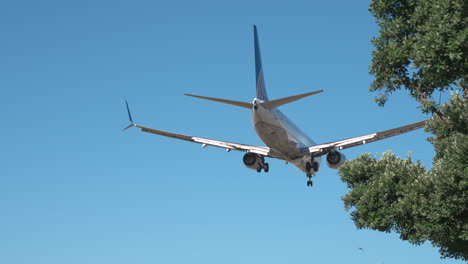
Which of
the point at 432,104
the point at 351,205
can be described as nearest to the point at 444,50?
the point at 432,104

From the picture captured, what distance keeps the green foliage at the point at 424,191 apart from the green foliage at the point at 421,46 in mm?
3186

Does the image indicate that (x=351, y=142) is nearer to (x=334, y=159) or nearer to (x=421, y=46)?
(x=334, y=159)

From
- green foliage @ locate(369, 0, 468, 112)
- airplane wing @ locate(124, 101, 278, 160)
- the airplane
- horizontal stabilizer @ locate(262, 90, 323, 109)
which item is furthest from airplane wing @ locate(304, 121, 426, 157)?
green foliage @ locate(369, 0, 468, 112)

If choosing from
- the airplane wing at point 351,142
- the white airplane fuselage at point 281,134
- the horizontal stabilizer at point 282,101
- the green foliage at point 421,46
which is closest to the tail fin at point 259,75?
the white airplane fuselage at point 281,134

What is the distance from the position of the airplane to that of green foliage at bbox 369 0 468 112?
18.3 meters

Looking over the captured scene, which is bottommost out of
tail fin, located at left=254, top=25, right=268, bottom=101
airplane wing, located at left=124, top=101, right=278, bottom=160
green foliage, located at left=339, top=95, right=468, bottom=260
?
green foliage, located at left=339, top=95, right=468, bottom=260

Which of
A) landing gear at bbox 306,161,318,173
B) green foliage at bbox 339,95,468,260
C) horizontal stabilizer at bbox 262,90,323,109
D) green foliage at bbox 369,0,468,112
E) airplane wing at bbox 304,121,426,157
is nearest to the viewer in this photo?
green foliage at bbox 369,0,468,112

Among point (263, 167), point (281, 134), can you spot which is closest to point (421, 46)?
point (281, 134)

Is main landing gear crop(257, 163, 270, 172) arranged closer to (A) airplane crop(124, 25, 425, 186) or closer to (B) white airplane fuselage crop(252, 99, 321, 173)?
(A) airplane crop(124, 25, 425, 186)

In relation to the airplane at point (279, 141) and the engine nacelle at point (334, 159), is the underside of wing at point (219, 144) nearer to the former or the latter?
the airplane at point (279, 141)

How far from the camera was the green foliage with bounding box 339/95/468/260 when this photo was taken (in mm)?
30719

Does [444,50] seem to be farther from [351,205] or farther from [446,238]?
[351,205]

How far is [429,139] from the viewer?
3697 cm

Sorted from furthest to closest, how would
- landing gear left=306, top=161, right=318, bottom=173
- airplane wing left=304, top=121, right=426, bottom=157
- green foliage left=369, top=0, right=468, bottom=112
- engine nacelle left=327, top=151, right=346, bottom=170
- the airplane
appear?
landing gear left=306, top=161, right=318, bottom=173 < engine nacelle left=327, top=151, right=346, bottom=170 < airplane wing left=304, top=121, right=426, bottom=157 < the airplane < green foliage left=369, top=0, right=468, bottom=112
